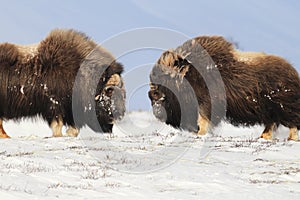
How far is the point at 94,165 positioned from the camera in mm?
5328

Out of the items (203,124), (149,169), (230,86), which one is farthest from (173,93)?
(149,169)

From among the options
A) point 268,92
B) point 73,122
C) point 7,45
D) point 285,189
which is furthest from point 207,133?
point 285,189

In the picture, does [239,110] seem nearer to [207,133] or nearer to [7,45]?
[207,133]

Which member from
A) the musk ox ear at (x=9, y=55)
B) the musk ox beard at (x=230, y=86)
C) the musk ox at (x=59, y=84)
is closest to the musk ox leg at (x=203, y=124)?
the musk ox beard at (x=230, y=86)

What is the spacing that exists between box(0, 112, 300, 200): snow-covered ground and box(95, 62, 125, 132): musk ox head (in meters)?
1.55

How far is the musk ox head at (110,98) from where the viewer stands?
29.7 feet

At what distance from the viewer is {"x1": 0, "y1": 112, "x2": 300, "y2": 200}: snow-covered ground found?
13.8 feet

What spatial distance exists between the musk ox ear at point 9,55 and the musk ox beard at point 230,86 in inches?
104

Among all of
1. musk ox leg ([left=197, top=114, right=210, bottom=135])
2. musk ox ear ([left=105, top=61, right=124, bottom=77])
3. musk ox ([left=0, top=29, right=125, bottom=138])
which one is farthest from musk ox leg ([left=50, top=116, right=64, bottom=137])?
musk ox leg ([left=197, top=114, right=210, bottom=135])

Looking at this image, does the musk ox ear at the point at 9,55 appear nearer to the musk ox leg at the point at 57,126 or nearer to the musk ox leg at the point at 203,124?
the musk ox leg at the point at 57,126

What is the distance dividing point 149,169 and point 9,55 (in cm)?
456

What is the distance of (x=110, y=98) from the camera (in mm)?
9117

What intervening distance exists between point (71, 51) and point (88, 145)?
2.68 meters

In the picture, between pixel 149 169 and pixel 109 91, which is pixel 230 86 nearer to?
pixel 109 91
